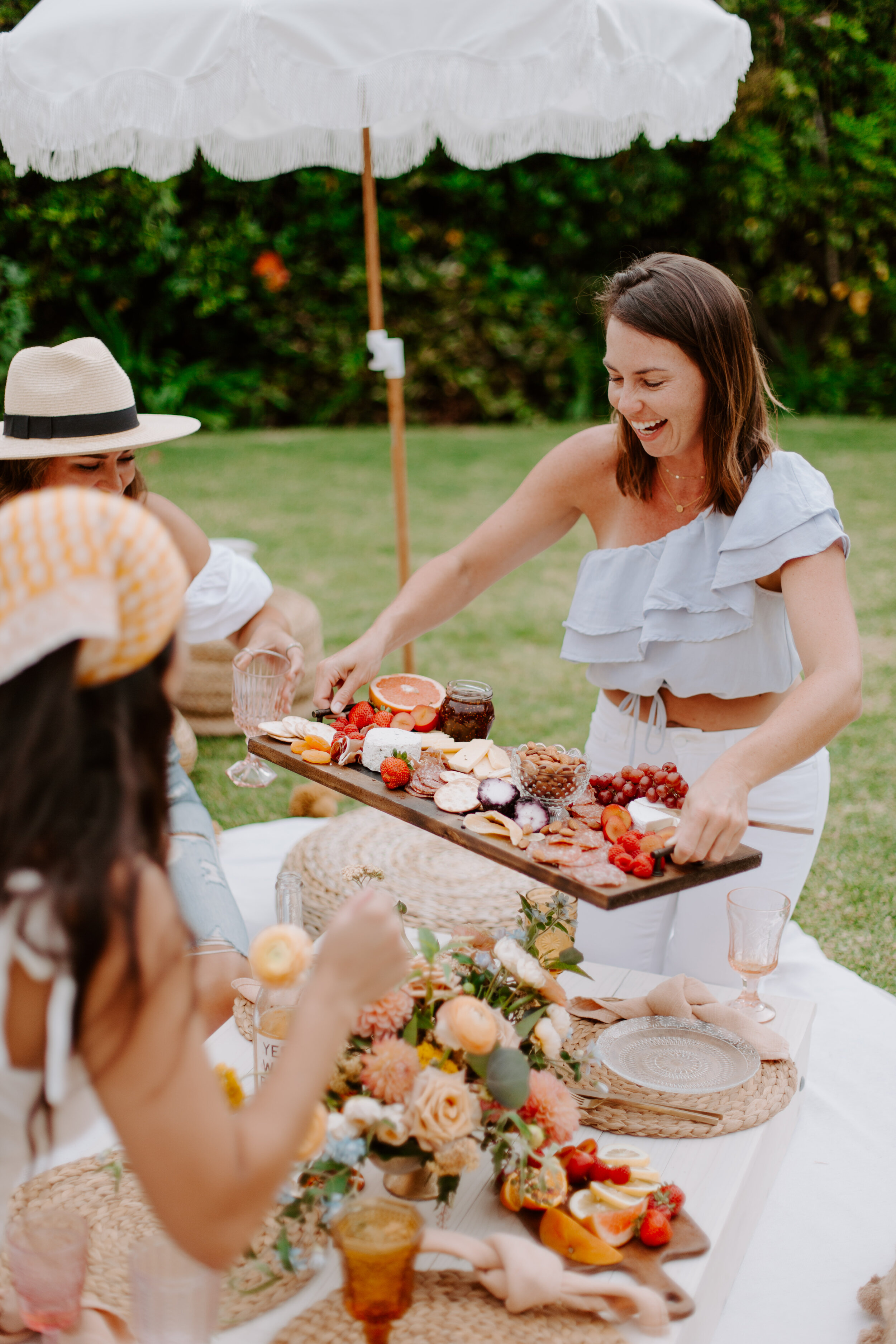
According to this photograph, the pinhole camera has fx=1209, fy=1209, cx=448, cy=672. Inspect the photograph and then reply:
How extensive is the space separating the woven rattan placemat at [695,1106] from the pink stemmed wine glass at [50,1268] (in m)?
0.94

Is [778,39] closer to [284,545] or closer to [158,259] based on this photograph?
[158,259]

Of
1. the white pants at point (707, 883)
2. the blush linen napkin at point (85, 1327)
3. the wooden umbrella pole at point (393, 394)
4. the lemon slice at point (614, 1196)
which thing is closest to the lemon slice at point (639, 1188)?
the lemon slice at point (614, 1196)

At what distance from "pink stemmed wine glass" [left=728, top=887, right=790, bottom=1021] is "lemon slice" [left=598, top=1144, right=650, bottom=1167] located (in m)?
0.51

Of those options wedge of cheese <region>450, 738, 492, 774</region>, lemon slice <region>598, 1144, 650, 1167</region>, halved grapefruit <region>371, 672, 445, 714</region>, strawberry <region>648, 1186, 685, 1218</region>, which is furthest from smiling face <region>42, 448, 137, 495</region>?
strawberry <region>648, 1186, 685, 1218</region>

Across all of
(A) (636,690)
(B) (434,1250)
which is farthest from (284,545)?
(B) (434,1250)

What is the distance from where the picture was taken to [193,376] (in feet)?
37.4

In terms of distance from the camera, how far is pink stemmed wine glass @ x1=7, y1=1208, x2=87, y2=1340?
5.39ft

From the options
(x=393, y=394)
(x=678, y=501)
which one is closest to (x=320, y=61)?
(x=393, y=394)

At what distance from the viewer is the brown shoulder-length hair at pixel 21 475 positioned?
9.69 ft

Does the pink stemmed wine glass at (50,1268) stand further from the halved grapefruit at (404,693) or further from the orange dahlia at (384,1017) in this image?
the halved grapefruit at (404,693)

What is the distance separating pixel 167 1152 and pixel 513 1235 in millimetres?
856

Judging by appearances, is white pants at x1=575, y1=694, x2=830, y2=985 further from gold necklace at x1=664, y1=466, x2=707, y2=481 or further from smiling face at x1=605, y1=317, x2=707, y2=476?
smiling face at x1=605, y1=317, x2=707, y2=476

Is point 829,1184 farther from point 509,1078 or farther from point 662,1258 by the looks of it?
point 509,1078

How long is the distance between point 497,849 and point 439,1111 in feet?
1.91
